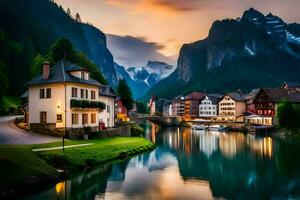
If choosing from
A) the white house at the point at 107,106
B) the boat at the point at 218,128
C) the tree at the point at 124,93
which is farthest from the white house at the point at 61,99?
the boat at the point at 218,128

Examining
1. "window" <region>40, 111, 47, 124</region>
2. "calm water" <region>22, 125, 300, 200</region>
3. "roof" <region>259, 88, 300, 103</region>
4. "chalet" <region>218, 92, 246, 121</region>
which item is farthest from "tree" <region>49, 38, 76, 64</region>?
"chalet" <region>218, 92, 246, 121</region>

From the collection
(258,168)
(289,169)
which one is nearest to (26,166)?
(258,168)

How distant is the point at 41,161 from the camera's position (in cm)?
3741

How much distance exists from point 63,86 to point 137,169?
19.0 m

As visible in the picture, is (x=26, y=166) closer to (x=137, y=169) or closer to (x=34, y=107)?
(x=137, y=169)

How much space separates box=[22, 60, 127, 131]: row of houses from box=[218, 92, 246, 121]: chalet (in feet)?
384

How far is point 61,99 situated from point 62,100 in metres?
0.25

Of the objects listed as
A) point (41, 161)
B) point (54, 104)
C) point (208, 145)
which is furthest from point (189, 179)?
point (208, 145)

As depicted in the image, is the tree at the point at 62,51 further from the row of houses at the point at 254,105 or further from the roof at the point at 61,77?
the row of houses at the point at 254,105

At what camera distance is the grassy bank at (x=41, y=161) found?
31.6 m

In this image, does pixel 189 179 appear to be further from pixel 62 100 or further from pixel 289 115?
pixel 289 115

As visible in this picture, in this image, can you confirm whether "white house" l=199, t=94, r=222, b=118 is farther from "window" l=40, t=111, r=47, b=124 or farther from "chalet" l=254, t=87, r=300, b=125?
"window" l=40, t=111, r=47, b=124

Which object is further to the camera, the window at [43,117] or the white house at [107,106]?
the white house at [107,106]

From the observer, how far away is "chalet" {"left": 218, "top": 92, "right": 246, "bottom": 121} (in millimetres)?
172875
